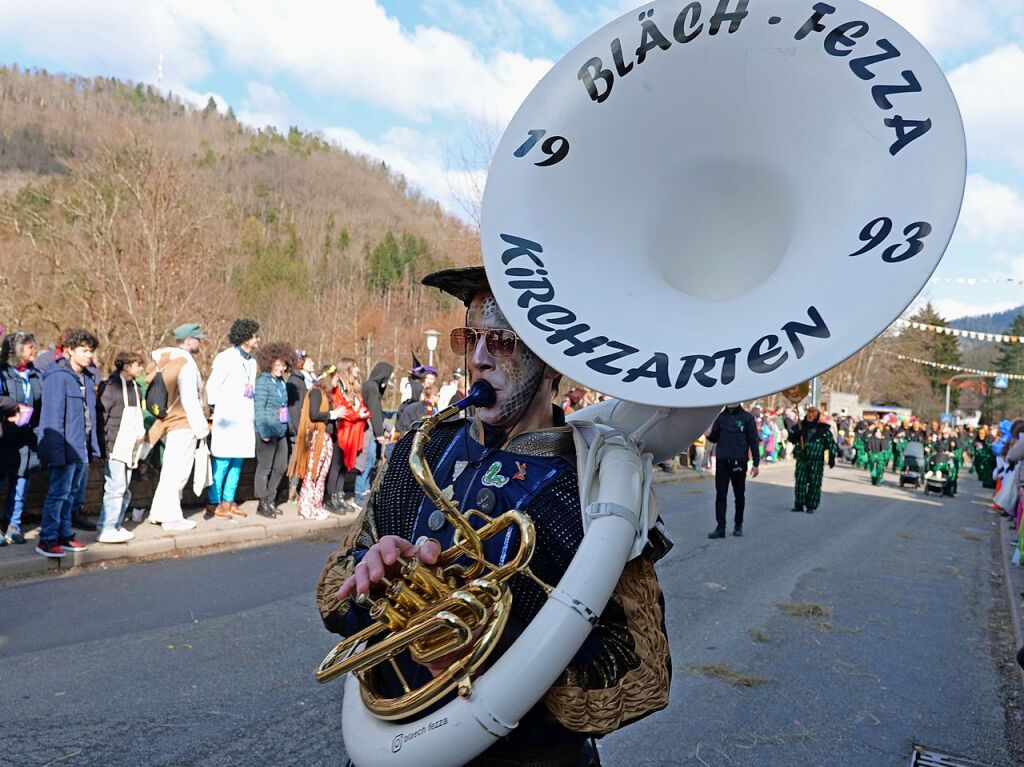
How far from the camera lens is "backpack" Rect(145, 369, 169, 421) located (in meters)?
8.14

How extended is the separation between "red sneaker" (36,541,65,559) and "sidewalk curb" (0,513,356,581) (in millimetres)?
41

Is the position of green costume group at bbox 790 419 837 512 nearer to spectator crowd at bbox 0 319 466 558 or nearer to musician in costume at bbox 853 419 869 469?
spectator crowd at bbox 0 319 466 558

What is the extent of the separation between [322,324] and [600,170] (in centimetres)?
3327

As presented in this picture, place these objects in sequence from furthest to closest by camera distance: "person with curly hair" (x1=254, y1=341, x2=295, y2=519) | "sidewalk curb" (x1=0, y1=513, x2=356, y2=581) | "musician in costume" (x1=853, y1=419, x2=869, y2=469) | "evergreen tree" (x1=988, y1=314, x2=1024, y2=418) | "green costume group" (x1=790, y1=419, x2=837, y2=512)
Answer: "evergreen tree" (x1=988, y1=314, x2=1024, y2=418) → "musician in costume" (x1=853, y1=419, x2=869, y2=469) → "green costume group" (x1=790, y1=419, x2=837, y2=512) → "person with curly hair" (x1=254, y1=341, x2=295, y2=519) → "sidewalk curb" (x1=0, y1=513, x2=356, y2=581)

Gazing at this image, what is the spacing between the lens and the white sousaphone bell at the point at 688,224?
58.5 inches

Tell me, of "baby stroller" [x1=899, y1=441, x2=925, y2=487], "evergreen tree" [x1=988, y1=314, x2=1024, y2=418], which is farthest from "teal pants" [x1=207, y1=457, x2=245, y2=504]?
"evergreen tree" [x1=988, y1=314, x2=1024, y2=418]

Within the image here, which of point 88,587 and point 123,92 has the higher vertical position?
point 123,92

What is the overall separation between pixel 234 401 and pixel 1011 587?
8043 millimetres

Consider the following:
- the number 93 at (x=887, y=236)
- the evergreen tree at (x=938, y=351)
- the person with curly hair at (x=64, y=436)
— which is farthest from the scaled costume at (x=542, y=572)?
the evergreen tree at (x=938, y=351)

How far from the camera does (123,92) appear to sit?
9494 centimetres

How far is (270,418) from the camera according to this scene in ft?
30.4

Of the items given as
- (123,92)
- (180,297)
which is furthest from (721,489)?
(123,92)

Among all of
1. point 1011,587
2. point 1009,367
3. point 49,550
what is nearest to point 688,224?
point 49,550

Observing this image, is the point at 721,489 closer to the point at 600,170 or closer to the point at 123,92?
the point at 600,170
